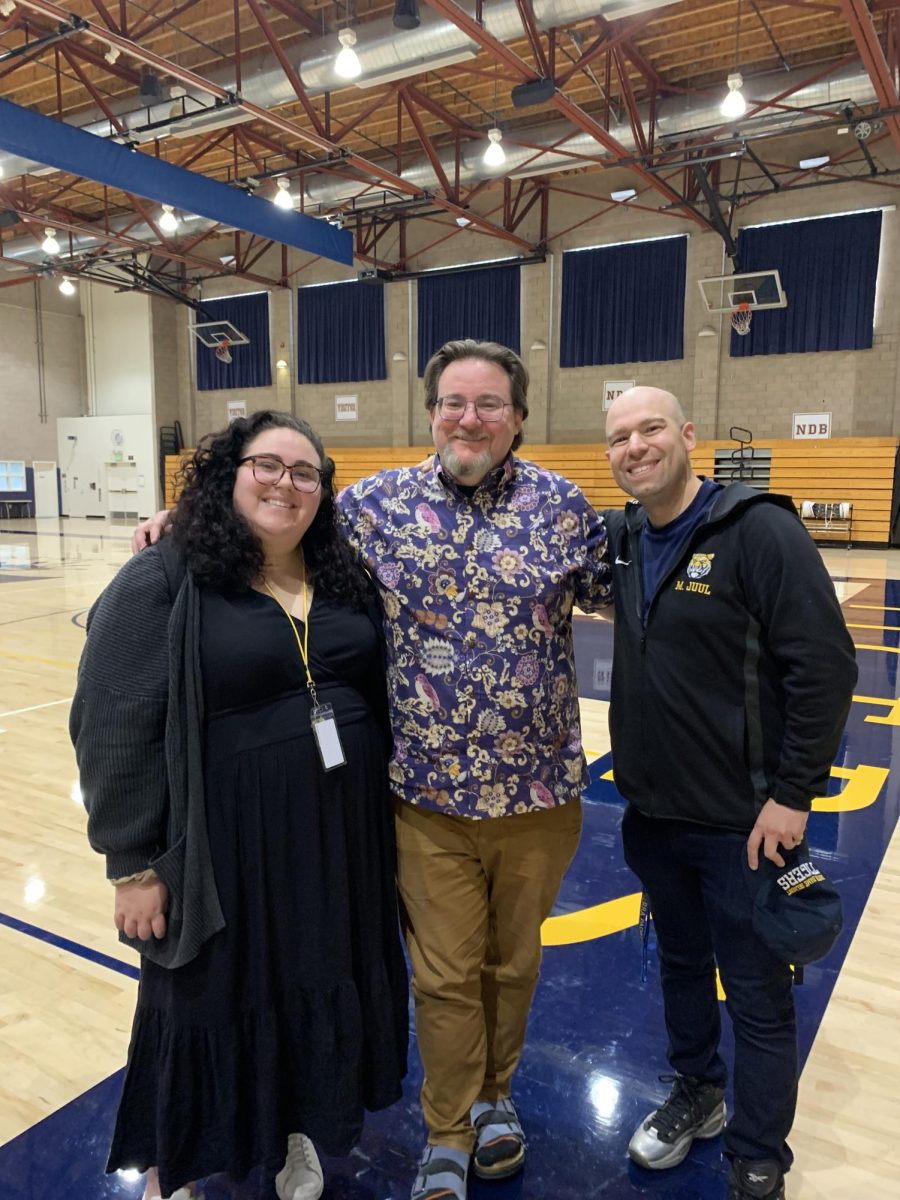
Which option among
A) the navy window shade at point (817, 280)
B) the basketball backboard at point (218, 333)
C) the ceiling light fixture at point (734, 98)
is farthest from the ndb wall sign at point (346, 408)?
the ceiling light fixture at point (734, 98)

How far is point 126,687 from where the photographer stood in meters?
1.46

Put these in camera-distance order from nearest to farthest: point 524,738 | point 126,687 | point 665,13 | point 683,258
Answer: point 126,687, point 524,738, point 665,13, point 683,258

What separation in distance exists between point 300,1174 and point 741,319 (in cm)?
1581

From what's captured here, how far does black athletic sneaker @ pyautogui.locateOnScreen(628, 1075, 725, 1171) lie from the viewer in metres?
1.79

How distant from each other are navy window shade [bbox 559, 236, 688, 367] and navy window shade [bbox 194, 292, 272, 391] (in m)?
8.32

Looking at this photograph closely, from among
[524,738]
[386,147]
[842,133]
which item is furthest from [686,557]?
[842,133]

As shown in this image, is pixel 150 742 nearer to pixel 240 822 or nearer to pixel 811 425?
pixel 240 822

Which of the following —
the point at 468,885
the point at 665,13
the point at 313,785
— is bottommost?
the point at 468,885

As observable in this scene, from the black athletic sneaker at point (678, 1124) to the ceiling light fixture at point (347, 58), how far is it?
29.9 ft

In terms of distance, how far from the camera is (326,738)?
159 centimetres

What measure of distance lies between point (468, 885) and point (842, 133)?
642 inches

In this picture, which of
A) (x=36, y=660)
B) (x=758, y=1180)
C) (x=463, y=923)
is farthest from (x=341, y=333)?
(x=758, y=1180)

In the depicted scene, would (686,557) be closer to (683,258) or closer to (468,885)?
(468,885)

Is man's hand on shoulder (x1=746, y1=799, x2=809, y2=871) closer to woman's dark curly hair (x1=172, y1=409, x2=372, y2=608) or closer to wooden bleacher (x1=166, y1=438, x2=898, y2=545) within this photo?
woman's dark curly hair (x1=172, y1=409, x2=372, y2=608)
